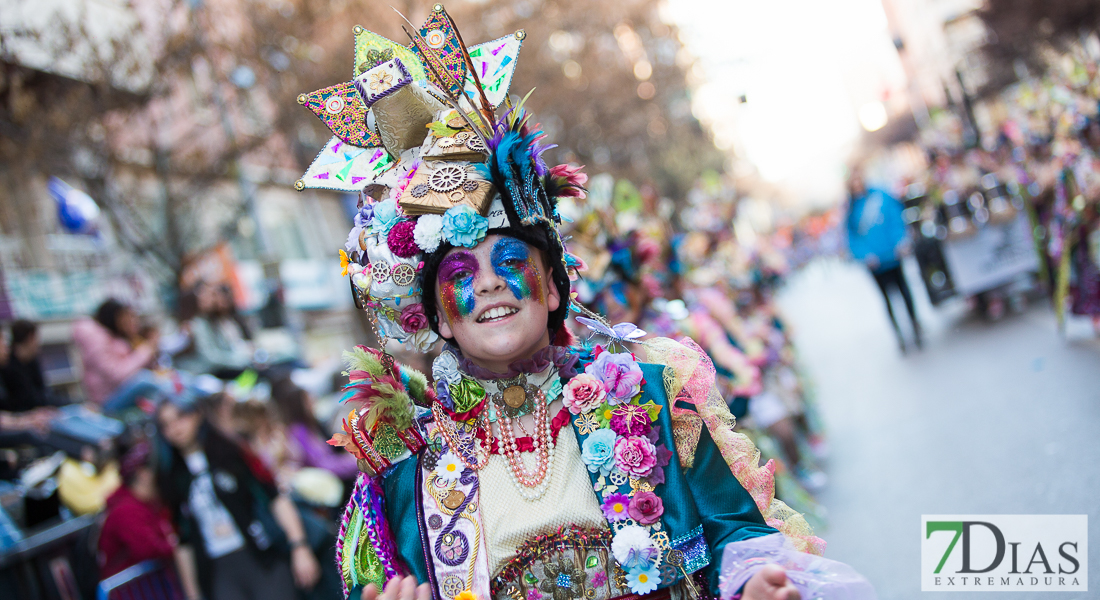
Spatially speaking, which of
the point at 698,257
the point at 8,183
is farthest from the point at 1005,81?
the point at 8,183

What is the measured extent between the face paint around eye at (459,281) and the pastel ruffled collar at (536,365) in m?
0.18

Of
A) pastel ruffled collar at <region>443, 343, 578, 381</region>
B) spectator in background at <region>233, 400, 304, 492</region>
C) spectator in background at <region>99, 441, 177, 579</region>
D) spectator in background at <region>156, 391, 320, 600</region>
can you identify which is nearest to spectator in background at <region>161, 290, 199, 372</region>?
spectator in background at <region>233, 400, 304, 492</region>

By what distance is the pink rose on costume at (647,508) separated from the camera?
209cm

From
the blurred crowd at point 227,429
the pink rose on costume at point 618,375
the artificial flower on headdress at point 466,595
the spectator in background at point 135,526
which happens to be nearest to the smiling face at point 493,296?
the pink rose on costume at point 618,375

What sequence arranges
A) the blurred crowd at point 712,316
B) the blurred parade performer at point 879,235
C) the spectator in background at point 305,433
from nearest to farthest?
the blurred crowd at point 712,316
the spectator in background at point 305,433
the blurred parade performer at point 879,235

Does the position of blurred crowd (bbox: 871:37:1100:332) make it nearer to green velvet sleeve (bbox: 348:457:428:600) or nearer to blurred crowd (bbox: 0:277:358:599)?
green velvet sleeve (bbox: 348:457:428:600)

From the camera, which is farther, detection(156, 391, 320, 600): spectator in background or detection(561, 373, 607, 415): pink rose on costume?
detection(156, 391, 320, 600): spectator in background

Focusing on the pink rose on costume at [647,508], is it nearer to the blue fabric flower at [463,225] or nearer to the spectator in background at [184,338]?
the blue fabric flower at [463,225]

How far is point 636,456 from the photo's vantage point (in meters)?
2.12

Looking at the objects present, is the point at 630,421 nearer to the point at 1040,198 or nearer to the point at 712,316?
the point at 712,316

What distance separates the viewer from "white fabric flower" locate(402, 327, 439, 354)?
245cm

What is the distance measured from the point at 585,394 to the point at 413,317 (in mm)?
598

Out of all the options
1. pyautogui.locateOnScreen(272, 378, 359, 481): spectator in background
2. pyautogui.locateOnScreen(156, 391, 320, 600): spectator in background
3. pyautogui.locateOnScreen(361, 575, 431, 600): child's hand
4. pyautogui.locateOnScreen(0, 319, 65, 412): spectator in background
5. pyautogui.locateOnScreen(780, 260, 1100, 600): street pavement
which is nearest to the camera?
pyautogui.locateOnScreen(361, 575, 431, 600): child's hand

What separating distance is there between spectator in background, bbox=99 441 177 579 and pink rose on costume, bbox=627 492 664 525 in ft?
14.2
